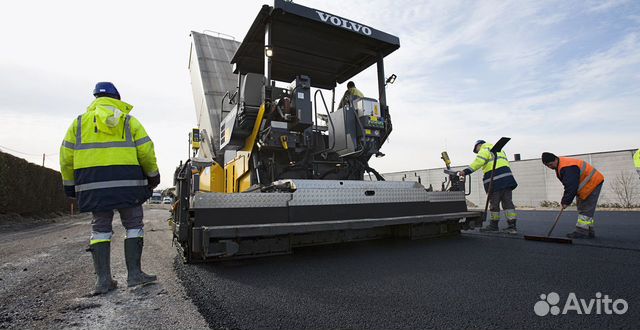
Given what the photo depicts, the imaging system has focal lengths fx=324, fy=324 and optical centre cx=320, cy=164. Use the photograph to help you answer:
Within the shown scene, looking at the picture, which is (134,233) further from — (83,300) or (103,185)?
(83,300)

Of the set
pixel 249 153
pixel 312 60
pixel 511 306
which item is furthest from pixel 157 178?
pixel 312 60

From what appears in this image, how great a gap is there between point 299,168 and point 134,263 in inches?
73.3

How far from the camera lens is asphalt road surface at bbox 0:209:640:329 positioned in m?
1.61

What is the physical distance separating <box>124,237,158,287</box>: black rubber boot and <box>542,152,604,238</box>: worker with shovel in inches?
192

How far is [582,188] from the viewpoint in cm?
439

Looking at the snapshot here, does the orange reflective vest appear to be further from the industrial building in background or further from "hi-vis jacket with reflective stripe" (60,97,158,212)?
"hi-vis jacket with reflective stripe" (60,97,158,212)

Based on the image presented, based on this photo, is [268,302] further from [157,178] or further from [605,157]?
[605,157]

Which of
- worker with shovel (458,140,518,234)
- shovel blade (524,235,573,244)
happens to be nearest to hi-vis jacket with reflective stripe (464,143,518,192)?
worker with shovel (458,140,518,234)

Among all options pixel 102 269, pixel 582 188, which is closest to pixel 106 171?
pixel 102 269

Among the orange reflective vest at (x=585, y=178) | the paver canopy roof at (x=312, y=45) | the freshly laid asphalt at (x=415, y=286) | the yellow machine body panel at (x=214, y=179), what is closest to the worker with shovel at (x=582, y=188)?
the orange reflective vest at (x=585, y=178)

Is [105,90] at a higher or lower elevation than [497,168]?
higher

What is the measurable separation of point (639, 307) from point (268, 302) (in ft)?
6.37

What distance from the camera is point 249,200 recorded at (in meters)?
2.71

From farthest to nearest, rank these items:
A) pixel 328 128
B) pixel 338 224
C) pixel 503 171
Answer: pixel 503 171 < pixel 328 128 < pixel 338 224
